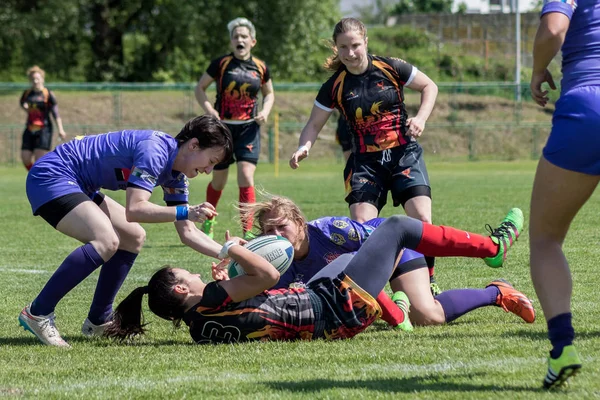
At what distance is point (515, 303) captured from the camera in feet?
17.6

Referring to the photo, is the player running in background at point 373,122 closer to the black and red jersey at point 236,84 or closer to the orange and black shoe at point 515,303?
the orange and black shoe at point 515,303

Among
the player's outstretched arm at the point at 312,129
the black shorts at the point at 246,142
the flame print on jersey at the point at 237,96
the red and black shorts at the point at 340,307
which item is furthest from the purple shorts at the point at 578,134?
the flame print on jersey at the point at 237,96

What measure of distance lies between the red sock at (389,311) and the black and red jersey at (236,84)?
6068mm

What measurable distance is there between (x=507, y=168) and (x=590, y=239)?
699 inches

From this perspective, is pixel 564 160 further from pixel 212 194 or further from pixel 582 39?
pixel 212 194

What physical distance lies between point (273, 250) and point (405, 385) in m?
1.20

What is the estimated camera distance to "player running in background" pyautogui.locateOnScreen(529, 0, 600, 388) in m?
3.60

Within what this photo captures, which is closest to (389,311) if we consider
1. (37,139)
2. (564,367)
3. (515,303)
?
(515,303)

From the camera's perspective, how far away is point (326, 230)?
542cm

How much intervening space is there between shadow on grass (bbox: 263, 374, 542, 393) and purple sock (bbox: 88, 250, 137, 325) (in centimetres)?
179

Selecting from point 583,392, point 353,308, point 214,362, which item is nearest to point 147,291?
point 214,362

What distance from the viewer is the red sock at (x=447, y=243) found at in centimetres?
477

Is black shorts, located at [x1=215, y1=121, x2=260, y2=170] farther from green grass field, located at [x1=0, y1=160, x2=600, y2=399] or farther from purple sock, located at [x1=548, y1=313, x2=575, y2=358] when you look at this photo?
purple sock, located at [x1=548, y1=313, x2=575, y2=358]

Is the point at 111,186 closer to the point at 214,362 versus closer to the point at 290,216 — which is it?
the point at 290,216
